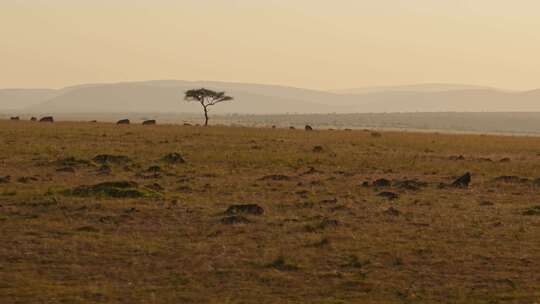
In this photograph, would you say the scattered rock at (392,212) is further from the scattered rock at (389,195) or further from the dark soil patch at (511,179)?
the dark soil patch at (511,179)

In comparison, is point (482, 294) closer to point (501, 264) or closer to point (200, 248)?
point (501, 264)

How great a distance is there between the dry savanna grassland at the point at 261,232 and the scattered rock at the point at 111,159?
0.25 feet

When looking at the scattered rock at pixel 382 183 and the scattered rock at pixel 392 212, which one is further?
the scattered rock at pixel 382 183

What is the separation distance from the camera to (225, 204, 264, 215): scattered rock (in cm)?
2023

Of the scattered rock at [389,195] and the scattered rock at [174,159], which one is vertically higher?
the scattered rock at [174,159]

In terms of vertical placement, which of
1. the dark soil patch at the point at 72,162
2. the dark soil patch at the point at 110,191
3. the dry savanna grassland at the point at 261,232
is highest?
the dark soil patch at the point at 72,162

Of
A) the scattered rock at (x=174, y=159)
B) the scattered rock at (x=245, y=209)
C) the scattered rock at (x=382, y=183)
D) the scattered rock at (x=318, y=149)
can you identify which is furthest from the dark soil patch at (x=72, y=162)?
the scattered rock at (x=318, y=149)

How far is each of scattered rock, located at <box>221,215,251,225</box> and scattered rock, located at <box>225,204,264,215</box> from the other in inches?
38.8

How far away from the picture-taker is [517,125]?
5463 inches

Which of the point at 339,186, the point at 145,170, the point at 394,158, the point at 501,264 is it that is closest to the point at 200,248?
the point at 501,264

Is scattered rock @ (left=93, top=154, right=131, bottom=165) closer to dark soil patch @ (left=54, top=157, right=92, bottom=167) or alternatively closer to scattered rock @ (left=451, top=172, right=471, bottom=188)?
dark soil patch @ (left=54, top=157, right=92, bottom=167)

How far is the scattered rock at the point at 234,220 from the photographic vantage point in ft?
61.8

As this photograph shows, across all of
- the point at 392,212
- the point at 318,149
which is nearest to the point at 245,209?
the point at 392,212

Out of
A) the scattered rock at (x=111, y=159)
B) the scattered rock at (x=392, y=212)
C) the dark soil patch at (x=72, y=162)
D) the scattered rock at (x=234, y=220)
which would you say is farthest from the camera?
the scattered rock at (x=111, y=159)
